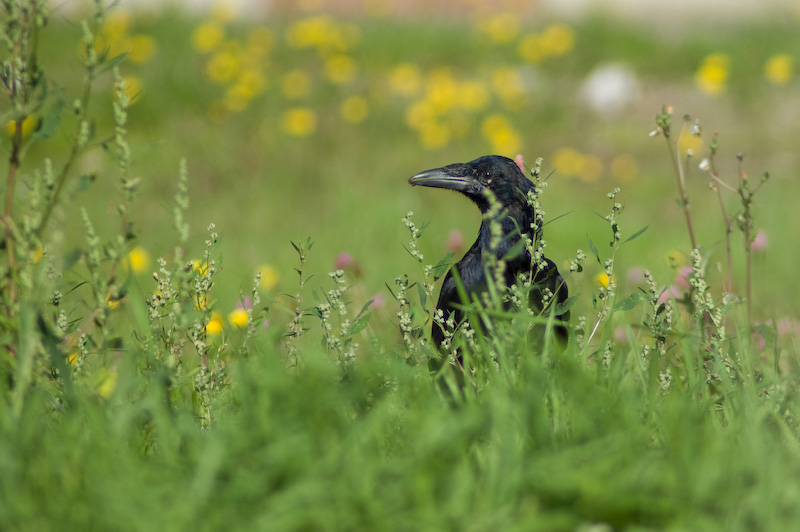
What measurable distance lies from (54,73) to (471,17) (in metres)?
4.70

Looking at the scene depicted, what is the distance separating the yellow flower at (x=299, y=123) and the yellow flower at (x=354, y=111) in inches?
10.4

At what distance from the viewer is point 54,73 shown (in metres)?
7.78

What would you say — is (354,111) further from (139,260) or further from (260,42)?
(139,260)

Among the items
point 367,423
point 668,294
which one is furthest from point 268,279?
point 367,423

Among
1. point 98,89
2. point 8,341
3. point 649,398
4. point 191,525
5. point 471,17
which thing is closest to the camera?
point 191,525

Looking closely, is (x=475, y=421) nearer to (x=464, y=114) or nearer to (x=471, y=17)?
(x=464, y=114)

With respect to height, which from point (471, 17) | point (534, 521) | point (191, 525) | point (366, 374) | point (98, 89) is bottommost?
point (534, 521)

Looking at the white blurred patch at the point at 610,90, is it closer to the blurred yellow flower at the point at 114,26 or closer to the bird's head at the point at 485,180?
the blurred yellow flower at the point at 114,26

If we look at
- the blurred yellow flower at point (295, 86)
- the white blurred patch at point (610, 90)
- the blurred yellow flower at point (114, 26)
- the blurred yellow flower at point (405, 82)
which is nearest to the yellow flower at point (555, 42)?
the white blurred patch at point (610, 90)

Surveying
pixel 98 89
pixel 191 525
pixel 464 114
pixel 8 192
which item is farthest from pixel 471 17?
pixel 191 525

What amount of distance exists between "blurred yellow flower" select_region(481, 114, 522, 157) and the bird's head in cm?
307

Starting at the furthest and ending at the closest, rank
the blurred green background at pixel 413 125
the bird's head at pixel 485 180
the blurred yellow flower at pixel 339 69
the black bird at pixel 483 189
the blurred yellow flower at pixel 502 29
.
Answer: the blurred yellow flower at pixel 502 29
the blurred yellow flower at pixel 339 69
the blurred green background at pixel 413 125
the bird's head at pixel 485 180
the black bird at pixel 483 189

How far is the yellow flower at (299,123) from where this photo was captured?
22.1 ft

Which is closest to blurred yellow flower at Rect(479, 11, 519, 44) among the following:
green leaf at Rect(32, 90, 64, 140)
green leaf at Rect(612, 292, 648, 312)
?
green leaf at Rect(612, 292, 648, 312)
